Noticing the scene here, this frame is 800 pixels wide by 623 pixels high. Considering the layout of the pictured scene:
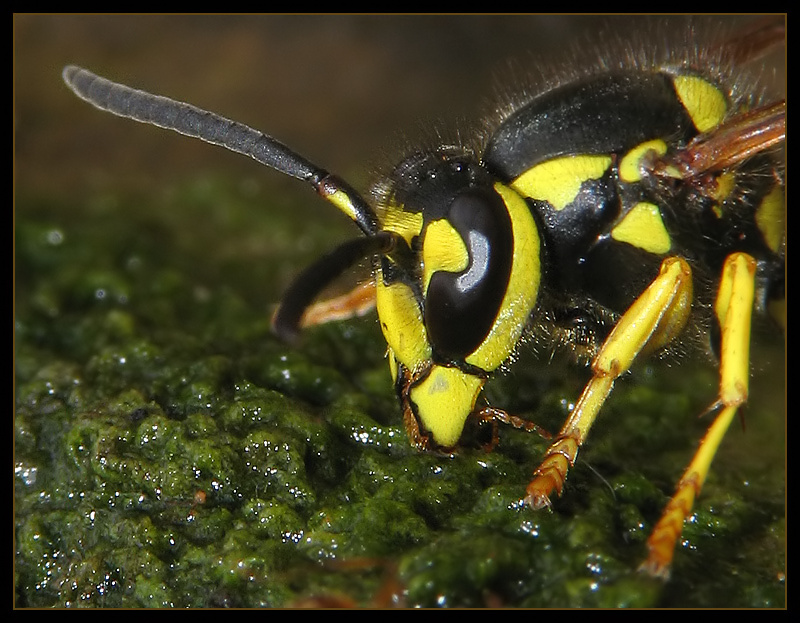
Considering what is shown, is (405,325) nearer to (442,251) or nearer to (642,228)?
(442,251)

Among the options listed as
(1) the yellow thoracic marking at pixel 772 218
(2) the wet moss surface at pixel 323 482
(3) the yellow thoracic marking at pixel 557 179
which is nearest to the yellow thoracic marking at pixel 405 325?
(2) the wet moss surface at pixel 323 482

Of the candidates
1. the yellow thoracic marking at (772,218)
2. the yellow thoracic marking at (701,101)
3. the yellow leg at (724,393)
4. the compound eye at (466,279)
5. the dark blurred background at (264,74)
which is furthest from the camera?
the dark blurred background at (264,74)

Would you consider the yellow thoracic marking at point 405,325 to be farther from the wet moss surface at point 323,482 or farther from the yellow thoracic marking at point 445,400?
the wet moss surface at point 323,482

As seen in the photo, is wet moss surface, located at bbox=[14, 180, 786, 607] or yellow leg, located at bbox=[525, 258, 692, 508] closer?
wet moss surface, located at bbox=[14, 180, 786, 607]

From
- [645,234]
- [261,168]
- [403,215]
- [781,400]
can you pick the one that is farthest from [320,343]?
[261,168]

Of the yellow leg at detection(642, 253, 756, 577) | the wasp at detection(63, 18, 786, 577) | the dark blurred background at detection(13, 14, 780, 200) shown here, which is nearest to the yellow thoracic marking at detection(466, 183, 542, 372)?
the wasp at detection(63, 18, 786, 577)

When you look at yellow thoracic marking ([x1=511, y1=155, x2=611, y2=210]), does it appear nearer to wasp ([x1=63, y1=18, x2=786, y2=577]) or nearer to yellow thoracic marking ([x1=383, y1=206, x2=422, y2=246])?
wasp ([x1=63, y1=18, x2=786, y2=577])

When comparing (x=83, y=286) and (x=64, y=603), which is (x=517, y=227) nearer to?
(x=64, y=603)

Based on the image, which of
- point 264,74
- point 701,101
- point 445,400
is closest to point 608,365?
point 445,400
